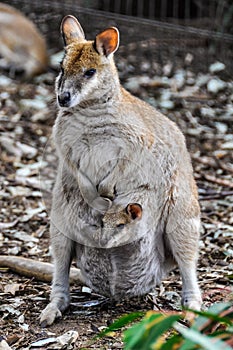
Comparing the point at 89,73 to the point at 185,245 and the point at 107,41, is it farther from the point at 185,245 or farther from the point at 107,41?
the point at 185,245

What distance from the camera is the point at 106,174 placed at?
12.6ft

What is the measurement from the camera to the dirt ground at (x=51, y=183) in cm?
394

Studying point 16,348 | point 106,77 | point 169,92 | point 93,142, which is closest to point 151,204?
point 93,142

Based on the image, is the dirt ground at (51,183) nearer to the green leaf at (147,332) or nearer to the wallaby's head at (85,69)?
the wallaby's head at (85,69)

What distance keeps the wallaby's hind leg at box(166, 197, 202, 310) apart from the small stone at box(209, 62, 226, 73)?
521 centimetres

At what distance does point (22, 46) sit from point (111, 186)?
17.3ft

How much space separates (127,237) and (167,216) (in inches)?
10.9

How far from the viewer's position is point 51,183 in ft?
14.6

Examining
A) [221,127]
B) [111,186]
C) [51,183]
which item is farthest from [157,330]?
[221,127]

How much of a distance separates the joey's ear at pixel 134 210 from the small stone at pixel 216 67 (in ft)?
18.0

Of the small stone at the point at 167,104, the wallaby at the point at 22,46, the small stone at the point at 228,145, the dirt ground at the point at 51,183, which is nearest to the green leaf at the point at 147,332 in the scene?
the dirt ground at the point at 51,183

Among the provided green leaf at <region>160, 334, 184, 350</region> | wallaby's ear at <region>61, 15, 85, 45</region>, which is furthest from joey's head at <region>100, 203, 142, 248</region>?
green leaf at <region>160, 334, 184, 350</region>

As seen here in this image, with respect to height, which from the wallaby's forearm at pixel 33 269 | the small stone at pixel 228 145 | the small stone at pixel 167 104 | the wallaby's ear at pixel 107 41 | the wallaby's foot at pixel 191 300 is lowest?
the small stone at pixel 228 145

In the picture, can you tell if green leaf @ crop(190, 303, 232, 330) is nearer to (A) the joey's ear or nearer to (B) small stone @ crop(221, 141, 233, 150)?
(A) the joey's ear
